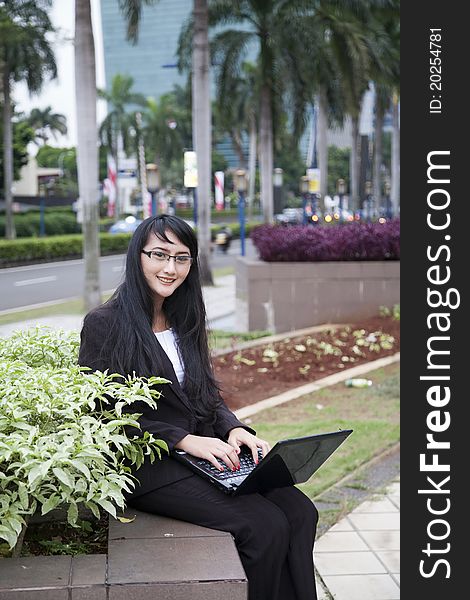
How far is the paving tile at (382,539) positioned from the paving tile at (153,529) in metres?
1.91

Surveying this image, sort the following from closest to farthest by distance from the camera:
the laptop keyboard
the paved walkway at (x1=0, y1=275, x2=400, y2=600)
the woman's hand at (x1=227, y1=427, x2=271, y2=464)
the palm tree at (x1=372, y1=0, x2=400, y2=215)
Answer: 1. the laptop keyboard
2. the woman's hand at (x1=227, y1=427, x2=271, y2=464)
3. the paved walkway at (x1=0, y1=275, x2=400, y2=600)
4. the palm tree at (x1=372, y1=0, x2=400, y2=215)

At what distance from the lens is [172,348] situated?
3424 millimetres

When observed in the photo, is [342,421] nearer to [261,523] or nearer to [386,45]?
[261,523]

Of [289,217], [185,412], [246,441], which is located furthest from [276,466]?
[289,217]

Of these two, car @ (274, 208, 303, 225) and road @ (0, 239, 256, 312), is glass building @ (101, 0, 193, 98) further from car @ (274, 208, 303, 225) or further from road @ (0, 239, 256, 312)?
road @ (0, 239, 256, 312)

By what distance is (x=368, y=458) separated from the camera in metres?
6.20

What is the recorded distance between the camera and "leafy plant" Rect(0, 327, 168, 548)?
2.54m

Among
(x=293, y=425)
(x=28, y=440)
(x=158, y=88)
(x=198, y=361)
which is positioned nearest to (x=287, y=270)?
(x=293, y=425)

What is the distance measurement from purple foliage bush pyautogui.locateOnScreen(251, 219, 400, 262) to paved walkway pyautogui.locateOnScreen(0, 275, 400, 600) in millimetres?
6950

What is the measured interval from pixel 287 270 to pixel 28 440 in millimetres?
9706

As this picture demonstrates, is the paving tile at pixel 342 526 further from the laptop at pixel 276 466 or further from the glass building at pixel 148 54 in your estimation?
the glass building at pixel 148 54

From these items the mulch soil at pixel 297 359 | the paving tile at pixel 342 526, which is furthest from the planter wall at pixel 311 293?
the paving tile at pixel 342 526

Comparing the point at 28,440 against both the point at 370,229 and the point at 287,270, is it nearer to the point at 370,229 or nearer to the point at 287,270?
the point at 287,270

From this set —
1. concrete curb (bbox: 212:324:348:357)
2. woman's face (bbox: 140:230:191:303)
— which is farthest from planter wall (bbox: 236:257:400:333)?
woman's face (bbox: 140:230:191:303)
